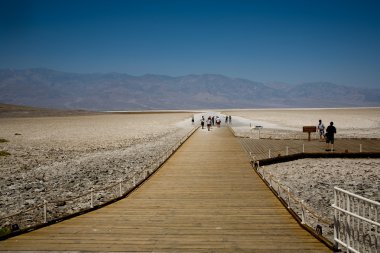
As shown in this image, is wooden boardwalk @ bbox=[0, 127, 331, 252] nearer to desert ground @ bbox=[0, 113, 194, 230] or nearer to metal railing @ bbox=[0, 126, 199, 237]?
metal railing @ bbox=[0, 126, 199, 237]

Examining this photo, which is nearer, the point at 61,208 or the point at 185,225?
the point at 185,225

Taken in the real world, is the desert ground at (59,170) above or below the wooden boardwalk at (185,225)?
below

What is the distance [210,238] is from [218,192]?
16.8 feet

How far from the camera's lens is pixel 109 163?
A: 83.9 ft

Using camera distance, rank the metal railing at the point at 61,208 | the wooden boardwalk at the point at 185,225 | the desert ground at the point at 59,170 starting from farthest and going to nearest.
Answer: the desert ground at the point at 59,170
the metal railing at the point at 61,208
the wooden boardwalk at the point at 185,225

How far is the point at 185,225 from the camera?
33.0ft

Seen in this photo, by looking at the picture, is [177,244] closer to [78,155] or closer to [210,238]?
[210,238]

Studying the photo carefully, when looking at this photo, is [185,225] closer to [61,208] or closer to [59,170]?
[61,208]

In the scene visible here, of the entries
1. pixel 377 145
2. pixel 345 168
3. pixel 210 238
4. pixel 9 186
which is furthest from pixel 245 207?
pixel 377 145

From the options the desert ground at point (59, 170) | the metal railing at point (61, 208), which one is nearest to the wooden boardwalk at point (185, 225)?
the metal railing at point (61, 208)

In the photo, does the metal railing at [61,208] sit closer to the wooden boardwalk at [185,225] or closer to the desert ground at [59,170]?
the wooden boardwalk at [185,225]

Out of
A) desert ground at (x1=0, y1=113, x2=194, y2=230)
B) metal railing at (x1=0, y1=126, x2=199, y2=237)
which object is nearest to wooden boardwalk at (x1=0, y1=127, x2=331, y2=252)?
metal railing at (x1=0, y1=126, x2=199, y2=237)

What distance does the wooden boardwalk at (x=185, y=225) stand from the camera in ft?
28.2

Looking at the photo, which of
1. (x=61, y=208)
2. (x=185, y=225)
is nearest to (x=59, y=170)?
(x=61, y=208)
